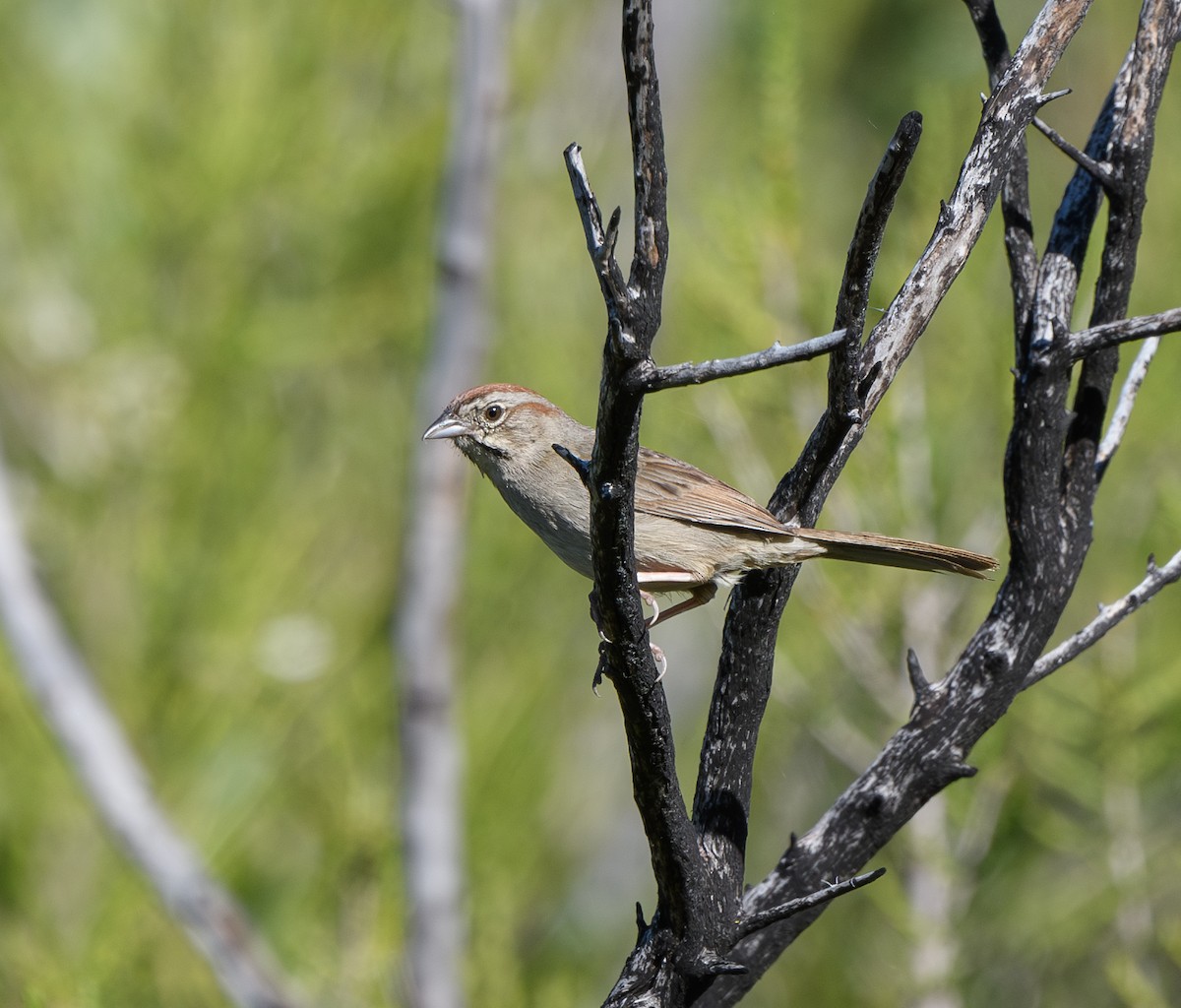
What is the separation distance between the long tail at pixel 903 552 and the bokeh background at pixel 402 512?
153cm

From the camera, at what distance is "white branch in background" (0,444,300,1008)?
187 inches

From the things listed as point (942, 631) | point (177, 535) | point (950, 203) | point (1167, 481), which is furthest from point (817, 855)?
point (177, 535)

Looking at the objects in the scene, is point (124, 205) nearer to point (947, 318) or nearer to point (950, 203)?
point (947, 318)

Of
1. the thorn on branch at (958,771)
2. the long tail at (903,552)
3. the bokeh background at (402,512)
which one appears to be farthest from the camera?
the bokeh background at (402,512)

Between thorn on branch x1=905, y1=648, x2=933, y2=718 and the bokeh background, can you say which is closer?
thorn on branch x1=905, y1=648, x2=933, y2=718

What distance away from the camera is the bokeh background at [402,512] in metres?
5.04

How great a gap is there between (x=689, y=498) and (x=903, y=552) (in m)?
0.60

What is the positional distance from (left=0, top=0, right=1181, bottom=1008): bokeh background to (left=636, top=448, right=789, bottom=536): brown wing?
125 centimetres

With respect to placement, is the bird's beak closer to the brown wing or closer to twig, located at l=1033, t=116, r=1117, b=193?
the brown wing

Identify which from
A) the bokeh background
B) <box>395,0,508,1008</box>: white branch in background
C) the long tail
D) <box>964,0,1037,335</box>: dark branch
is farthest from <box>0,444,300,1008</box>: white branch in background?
<box>964,0,1037,335</box>: dark branch

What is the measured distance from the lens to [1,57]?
6.25 meters

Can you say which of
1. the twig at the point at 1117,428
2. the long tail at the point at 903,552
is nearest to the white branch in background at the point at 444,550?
the long tail at the point at 903,552

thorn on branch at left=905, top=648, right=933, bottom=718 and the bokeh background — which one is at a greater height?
the bokeh background

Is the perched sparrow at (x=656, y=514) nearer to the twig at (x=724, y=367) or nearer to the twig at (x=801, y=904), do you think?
the twig at (x=801, y=904)
